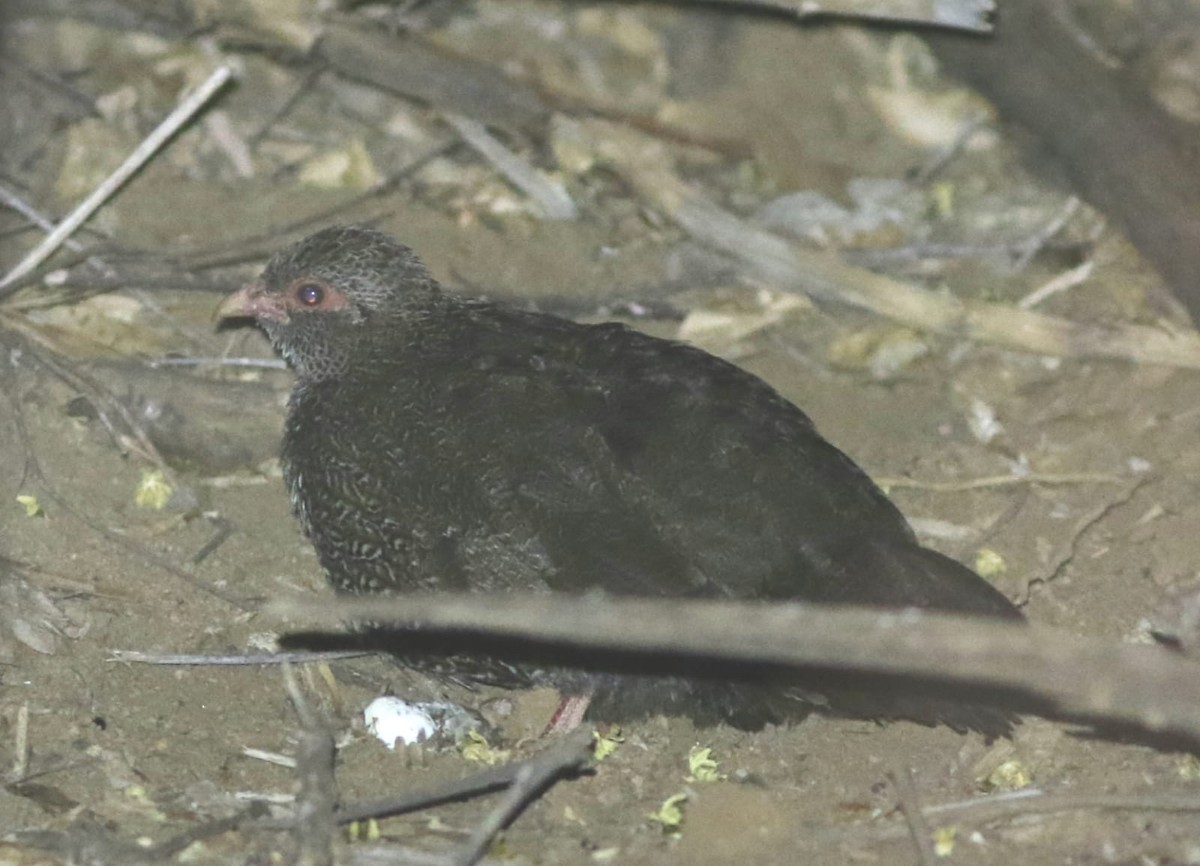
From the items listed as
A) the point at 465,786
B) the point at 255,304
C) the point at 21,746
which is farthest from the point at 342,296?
the point at 465,786

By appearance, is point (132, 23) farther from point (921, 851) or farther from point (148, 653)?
point (921, 851)

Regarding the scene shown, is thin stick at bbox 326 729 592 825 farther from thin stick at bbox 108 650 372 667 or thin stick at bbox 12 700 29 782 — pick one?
thin stick at bbox 12 700 29 782

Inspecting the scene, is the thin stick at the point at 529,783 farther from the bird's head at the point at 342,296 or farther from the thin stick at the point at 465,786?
the bird's head at the point at 342,296

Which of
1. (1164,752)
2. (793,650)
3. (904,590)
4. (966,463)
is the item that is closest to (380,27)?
(966,463)

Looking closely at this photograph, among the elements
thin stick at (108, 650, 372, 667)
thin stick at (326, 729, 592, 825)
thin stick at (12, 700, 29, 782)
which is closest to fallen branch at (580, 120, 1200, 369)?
thin stick at (108, 650, 372, 667)

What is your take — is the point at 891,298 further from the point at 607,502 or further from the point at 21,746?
the point at 21,746

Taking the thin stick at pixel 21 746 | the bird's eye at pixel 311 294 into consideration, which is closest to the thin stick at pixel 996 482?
the bird's eye at pixel 311 294
